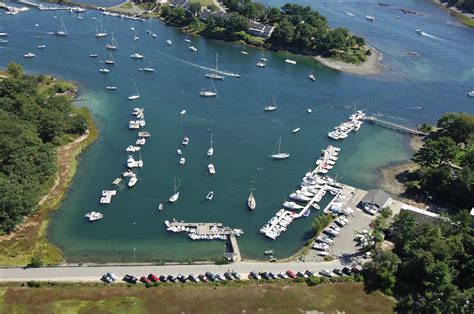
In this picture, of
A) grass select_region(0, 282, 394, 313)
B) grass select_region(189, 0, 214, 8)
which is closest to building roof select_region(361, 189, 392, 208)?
grass select_region(0, 282, 394, 313)

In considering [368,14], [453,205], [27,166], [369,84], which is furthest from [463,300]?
[368,14]

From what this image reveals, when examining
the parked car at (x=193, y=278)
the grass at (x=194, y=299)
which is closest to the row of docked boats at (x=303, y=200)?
the grass at (x=194, y=299)

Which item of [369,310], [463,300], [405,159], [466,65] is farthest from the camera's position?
[466,65]

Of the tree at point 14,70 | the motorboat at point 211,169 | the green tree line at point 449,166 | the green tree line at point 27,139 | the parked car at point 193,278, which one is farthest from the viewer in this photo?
the tree at point 14,70

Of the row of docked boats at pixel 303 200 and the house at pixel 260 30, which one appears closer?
the row of docked boats at pixel 303 200

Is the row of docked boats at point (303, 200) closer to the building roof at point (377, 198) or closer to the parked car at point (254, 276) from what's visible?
the building roof at point (377, 198)

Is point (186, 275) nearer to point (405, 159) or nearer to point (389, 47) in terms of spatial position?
point (405, 159)

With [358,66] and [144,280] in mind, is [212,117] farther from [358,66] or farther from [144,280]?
[358,66]

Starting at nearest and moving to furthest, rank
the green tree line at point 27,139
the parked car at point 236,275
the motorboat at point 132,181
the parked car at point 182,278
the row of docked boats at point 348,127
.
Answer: the parked car at point 182,278, the parked car at point 236,275, the green tree line at point 27,139, the motorboat at point 132,181, the row of docked boats at point 348,127
